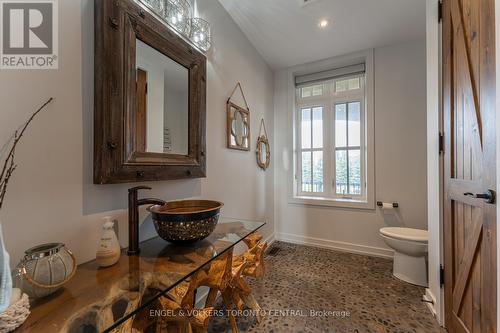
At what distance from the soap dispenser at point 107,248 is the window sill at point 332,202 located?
2607 millimetres

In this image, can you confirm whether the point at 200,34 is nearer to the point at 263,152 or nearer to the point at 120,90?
the point at 120,90

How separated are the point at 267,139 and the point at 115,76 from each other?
2211 millimetres

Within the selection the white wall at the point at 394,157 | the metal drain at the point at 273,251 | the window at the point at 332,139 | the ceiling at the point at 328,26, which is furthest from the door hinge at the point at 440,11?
the metal drain at the point at 273,251

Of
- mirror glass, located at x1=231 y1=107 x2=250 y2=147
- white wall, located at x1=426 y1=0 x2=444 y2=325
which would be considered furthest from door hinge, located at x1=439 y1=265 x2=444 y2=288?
mirror glass, located at x1=231 y1=107 x2=250 y2=147

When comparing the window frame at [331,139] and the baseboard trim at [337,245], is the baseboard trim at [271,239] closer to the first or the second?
the baseboard trim at [337,245]

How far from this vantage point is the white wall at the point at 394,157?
2508 millimetres

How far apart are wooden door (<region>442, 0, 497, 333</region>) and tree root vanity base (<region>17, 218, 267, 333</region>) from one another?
1.21m

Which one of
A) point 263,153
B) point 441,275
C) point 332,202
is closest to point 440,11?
point 441,275

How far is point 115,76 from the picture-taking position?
991 mm

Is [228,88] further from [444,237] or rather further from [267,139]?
[444,237]

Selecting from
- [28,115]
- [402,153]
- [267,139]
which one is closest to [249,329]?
[28,115]

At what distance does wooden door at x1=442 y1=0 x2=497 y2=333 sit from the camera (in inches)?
40.4

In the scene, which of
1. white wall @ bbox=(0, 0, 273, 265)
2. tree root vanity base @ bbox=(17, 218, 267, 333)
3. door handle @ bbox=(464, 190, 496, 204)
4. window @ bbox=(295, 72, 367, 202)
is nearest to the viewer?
tree root vanity base @ bbox=(17, 218, 267, 333)

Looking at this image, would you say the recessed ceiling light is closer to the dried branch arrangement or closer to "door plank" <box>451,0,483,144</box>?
"door plank" <box>451,0,483,144</box>
